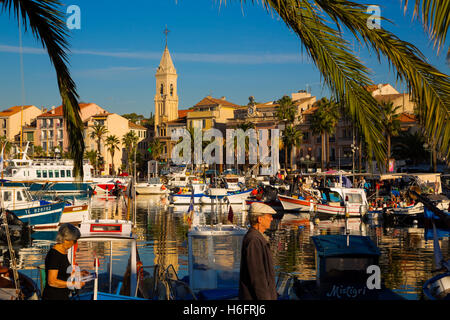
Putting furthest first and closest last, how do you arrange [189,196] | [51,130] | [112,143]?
[51,130], [112,143], [189,196]

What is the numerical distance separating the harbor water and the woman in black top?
404cm

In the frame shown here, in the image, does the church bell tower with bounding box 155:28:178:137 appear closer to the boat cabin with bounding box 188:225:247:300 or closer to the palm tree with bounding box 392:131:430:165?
the palm tree with bounding box 392:131:430:165

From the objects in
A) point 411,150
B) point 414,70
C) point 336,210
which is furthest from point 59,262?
point 411,150

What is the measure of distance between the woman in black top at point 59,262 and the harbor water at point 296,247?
4044 millimetres

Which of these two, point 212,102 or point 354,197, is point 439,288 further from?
point 212,102

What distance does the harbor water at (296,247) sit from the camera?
1806 centimetres

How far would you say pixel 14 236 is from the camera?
26953 millimetres

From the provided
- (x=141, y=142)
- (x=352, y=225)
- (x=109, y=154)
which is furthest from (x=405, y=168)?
(x=141, y=142)

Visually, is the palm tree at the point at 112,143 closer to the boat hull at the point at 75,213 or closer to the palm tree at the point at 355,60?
the boat hull at the point at 75,213

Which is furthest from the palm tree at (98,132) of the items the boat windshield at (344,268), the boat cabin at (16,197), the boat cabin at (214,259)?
the boat windshield at (344,268)

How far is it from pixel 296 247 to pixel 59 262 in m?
19.6

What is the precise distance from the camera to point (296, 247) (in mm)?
25922

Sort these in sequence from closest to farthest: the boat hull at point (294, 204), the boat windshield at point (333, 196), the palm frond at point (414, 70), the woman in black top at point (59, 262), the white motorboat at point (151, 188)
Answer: the palm frond at point (414, 70) < the woman in black top at point (59, 262) < the boat windshield at point (333, 196) < the boat hull at point (294, 204) < the white motorboat at point (151, 188)

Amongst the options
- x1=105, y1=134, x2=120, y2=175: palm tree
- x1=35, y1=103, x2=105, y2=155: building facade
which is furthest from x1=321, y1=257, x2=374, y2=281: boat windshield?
x1=35, y1=103, x2=105, y2=155: building facade
